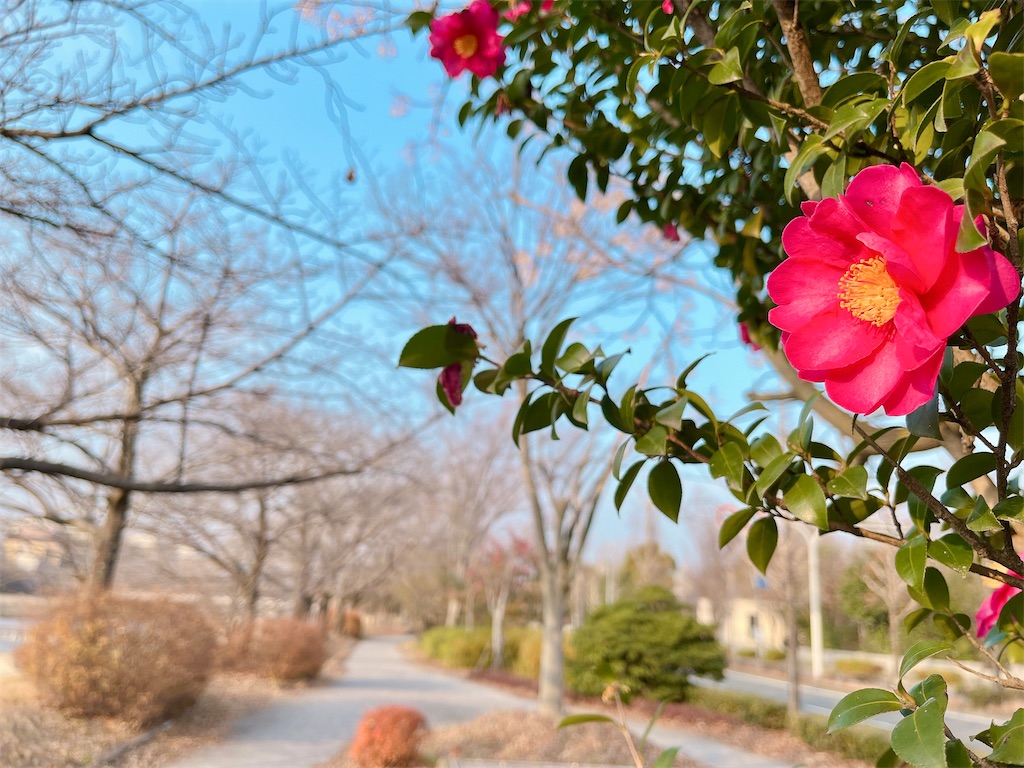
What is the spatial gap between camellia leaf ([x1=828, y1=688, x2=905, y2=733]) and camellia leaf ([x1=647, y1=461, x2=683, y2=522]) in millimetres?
249

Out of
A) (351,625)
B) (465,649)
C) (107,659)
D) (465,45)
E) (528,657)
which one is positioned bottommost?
(351,625)

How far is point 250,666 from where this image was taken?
11.0 meters

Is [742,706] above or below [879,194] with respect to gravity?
below

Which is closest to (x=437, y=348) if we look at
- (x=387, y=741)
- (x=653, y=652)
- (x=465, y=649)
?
(x=387, y=741)

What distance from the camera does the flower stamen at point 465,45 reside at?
1.45 metres

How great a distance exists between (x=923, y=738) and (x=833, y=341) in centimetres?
30

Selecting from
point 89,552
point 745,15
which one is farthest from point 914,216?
point 89,552

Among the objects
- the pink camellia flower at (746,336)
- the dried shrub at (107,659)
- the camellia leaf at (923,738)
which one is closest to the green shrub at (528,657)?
the dried shrub at (107,659)

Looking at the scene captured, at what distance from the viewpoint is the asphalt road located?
32.1 feet

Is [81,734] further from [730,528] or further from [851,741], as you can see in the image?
[851,741]

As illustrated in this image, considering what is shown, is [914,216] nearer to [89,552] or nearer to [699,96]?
[699,96]

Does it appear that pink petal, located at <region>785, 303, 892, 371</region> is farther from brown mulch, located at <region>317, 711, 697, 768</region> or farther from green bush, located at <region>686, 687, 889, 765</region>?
green bush, located at <region>686, 687, 889, 765</region>

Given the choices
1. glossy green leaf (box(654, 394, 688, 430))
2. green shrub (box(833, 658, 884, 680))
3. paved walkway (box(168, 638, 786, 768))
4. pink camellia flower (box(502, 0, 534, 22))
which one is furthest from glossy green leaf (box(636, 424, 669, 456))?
green shrub (box(833, 658, 884, 680))

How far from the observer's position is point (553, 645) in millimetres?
8188
